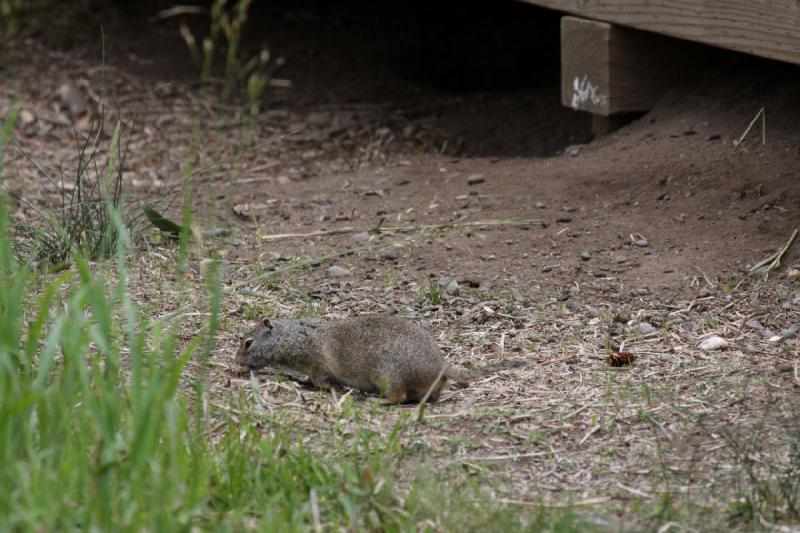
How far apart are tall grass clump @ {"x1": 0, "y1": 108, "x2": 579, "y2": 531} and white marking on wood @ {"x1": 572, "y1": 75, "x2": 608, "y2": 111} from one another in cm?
347

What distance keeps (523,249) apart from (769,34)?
142cm

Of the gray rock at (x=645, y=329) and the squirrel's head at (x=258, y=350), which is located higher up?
the squirrel's head at (x=258, y=350)

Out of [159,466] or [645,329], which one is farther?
[645,329]

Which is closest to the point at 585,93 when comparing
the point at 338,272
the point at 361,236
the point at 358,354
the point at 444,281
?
the point at 361,236

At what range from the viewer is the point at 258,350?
381 cm

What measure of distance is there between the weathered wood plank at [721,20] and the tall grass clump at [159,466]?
280 centimetres

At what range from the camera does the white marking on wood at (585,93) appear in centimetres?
610

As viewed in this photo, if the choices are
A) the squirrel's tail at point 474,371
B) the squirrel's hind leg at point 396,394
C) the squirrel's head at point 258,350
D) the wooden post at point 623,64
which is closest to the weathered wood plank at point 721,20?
the wooden post at point 623,64

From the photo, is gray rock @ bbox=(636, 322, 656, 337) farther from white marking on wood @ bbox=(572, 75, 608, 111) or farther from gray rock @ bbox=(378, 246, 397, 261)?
white marking on wood @ bbox=(572, 75, 608, 111)

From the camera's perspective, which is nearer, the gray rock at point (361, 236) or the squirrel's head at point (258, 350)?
the squirrel's head at point (258, 350)

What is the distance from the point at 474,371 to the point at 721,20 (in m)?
2.37

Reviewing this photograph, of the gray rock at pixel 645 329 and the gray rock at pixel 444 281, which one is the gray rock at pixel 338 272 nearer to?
the gray rock at pixel 444 281

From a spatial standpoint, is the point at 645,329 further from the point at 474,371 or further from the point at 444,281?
the point at 444,281

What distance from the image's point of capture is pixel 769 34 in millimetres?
4883
